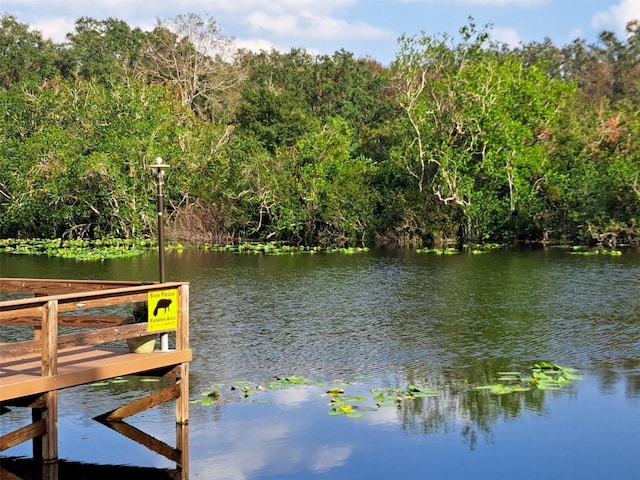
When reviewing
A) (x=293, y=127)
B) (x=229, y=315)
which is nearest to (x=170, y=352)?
(x=229, y=315)

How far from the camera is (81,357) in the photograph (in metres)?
9.94

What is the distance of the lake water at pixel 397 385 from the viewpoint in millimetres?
9406

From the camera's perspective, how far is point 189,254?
3525cm

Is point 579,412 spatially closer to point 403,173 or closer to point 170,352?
point 170,352

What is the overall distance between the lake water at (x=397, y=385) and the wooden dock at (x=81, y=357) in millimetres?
325

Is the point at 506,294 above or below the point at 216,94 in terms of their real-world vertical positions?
below

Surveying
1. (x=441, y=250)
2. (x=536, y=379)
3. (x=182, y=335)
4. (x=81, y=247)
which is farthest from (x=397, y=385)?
(x=81, y=247)

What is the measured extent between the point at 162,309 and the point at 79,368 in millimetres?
1105

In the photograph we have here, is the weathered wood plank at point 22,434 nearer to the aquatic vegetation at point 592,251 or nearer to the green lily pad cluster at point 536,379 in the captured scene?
the green lily pad cluster at point 536,379

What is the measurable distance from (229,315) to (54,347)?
A: 10.3m

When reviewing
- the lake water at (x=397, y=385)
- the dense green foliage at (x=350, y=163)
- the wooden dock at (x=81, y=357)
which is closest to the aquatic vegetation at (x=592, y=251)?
the dense green foliage at (x=350, y=163)

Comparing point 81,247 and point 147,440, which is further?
point 81,247

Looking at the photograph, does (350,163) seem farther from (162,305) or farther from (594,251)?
(162,305)

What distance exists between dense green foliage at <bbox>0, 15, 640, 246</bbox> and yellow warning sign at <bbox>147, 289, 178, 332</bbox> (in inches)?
1128
